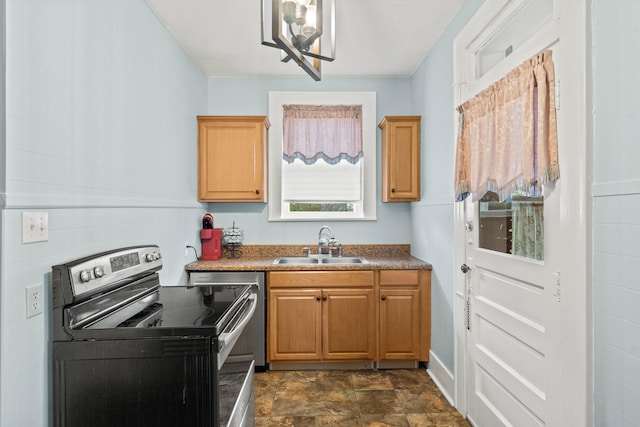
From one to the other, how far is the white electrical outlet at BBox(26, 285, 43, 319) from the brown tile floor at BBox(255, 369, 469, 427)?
1.52 m

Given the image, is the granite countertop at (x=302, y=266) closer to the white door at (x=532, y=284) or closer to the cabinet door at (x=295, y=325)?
the cabinet door at (x=295, y=325)

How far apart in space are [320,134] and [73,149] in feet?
7.70

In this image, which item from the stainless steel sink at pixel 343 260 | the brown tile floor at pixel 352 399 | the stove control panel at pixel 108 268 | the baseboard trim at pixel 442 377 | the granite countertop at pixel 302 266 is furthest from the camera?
the stainless steel sink at pixel 343 260

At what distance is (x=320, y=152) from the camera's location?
3584 mm

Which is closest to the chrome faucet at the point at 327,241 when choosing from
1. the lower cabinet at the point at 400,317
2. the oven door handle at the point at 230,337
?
the lower cabinet at the point at 400,317

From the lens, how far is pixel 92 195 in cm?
169

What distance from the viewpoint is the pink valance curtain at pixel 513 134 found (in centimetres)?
150

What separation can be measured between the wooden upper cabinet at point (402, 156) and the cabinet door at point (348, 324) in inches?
38.5

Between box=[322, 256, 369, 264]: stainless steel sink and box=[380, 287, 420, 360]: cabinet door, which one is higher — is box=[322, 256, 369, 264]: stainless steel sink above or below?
above

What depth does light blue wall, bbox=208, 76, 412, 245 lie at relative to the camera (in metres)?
3.58

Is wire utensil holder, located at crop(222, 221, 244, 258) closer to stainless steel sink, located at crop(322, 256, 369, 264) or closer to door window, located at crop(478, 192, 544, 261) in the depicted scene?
stainless steel sink, located at crop(322, 256, 369, 264)

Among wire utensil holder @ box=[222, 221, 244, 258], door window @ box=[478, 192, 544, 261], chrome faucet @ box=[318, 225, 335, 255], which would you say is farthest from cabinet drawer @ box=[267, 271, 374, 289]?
door window @ box=[478, 192, 544, 261]

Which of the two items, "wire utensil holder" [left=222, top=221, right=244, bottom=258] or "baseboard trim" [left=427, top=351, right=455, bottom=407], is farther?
"wire utensil holder" [left=222, top=221, right=244, bottom=258]

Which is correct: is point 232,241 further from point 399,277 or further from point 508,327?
point 508,327
